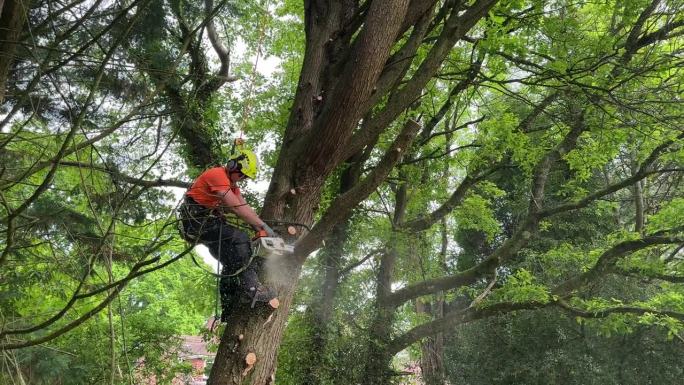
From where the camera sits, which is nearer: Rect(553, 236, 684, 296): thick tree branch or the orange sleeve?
the orange sleeve

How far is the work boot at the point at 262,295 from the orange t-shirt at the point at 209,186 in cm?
65

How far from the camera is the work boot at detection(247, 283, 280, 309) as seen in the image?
9.39 feet

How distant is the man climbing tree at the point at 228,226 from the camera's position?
299cm

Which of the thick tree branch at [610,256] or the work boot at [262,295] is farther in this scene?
the thick tree branch at [610,256]

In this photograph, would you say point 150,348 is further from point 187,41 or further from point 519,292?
point 187,41

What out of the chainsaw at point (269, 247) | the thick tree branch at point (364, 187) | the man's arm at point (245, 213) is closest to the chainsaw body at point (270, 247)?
the chainsaw at point (269, 247)

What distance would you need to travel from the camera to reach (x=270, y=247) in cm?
298

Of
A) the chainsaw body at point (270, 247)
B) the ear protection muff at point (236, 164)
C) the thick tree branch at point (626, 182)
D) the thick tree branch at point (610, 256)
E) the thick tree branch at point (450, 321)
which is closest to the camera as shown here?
the chainsaw body at point (270, 247)

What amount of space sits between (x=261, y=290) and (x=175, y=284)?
1165 cm

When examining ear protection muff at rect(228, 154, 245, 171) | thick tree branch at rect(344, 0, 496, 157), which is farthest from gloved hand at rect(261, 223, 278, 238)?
thick tree branch at rect(344, 0, 496, 157)

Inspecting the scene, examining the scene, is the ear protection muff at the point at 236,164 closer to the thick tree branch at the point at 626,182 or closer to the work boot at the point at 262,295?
the work boot at the point at 262,295

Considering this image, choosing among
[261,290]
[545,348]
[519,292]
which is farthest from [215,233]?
[545,348]

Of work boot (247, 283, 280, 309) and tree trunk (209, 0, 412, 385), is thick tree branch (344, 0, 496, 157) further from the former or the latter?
work boot (247, 283, 280, 309)

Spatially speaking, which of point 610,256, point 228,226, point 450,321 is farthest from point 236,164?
point 610,256
